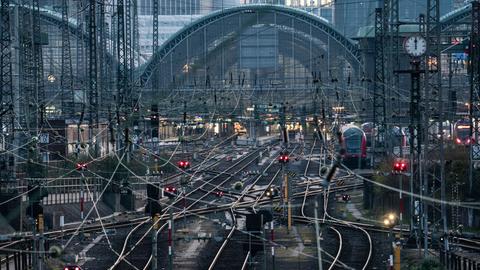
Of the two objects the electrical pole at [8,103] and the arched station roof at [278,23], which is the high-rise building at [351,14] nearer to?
the arched station roof at [278,23]

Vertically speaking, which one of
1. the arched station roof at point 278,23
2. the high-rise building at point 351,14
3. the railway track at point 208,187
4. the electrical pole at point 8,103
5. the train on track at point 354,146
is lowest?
the railway track at point 208,187

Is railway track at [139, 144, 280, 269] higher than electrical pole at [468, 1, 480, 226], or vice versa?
electrical pole at [468, 1, 480, 226]

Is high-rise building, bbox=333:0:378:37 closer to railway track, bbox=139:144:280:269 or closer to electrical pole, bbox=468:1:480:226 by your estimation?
railway track, bbox=139:144:280:269

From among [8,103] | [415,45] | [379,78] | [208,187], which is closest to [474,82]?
[415,45]

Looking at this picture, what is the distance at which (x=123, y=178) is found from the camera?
952 inches

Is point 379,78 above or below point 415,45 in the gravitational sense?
below

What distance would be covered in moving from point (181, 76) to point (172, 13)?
172ft

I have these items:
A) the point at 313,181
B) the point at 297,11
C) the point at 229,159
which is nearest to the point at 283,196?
the point at 313,181

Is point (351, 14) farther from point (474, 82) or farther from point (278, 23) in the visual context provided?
point (474, 82)

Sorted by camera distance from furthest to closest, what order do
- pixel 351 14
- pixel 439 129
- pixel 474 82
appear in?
pixel 351 14, pixel 474 82, pixel 439 129

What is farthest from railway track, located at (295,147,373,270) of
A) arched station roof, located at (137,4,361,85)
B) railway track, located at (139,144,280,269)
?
arched station roof, located at (137,4,361,85)

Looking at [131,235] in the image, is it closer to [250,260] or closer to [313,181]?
[250,260]

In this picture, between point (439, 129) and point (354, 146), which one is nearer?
point (439, 129)

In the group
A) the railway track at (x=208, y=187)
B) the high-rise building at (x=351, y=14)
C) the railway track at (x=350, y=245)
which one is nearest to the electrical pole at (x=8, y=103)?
the railway track at (x=208, y=187)
